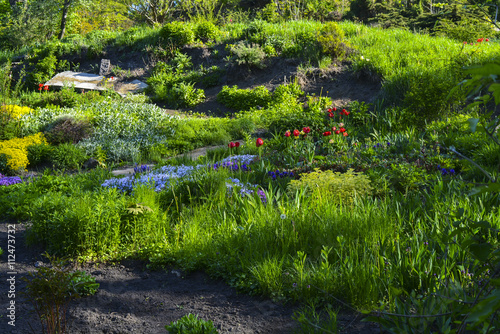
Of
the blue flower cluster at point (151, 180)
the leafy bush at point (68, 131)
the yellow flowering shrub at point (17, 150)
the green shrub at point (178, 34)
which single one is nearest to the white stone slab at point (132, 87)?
the green shrub at point (178, 34)

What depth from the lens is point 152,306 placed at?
293 centimetres

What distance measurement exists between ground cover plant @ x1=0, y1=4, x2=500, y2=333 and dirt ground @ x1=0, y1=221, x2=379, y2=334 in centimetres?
11

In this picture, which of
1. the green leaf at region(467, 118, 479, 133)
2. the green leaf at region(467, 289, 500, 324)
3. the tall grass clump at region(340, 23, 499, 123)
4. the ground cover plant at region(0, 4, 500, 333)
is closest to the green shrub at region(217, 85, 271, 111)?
the ground cover plant at region(0, 4, 500, 333)

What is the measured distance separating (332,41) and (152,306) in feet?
32.8

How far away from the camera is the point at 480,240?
1498 mm

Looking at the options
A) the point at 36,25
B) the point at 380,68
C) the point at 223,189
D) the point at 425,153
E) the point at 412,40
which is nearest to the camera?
the point at 223,189

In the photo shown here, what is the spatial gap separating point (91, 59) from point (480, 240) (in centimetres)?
1649

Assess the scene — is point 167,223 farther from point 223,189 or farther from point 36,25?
point 36,25

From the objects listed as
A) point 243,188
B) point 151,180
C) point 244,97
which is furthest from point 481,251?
point 244,97

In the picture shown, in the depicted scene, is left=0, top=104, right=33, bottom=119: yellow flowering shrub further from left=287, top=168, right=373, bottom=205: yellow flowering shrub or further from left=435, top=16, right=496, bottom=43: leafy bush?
left=435, top=16, right=496, bottom=43: leafy bush

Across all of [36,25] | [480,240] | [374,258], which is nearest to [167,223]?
[374,258]

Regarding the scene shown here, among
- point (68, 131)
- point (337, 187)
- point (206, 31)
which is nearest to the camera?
point (337, 187)

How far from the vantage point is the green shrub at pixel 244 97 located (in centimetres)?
1085

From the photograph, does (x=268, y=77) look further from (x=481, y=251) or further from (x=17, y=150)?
(x=481, y=251)
